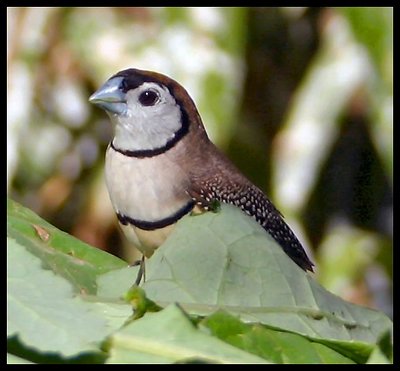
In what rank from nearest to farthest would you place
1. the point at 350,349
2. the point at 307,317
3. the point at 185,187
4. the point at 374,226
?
the point at 350,349
the point at 307,317
the point at 185,187
the point at 374,226

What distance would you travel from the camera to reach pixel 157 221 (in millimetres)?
2525

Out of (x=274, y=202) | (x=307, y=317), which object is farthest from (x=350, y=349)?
(x=274, y=202)

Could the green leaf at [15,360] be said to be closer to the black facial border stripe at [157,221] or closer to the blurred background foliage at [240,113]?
the black facial border stripe at [157,221]

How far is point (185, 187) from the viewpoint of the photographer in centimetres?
269

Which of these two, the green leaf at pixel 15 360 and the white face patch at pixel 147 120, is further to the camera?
the white face patch at pixel 147 120

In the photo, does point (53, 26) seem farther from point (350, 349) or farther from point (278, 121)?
point (350, 349)

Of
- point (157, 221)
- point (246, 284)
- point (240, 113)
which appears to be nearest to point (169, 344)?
point (246, 284)

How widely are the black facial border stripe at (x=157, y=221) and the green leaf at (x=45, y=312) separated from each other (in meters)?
1.19

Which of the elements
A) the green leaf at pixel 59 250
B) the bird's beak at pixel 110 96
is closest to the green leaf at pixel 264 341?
the green leaf at pixel 59 250

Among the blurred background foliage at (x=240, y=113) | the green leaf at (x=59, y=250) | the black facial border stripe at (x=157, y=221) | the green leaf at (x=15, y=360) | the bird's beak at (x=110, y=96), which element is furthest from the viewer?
the blurred background foliage at (x=240, y=113)

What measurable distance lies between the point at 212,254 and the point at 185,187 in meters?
1.15

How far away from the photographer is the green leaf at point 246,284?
1.47 meters

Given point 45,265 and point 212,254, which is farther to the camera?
point 212,254

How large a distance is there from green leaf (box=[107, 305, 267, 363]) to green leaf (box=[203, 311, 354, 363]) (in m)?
0.03
